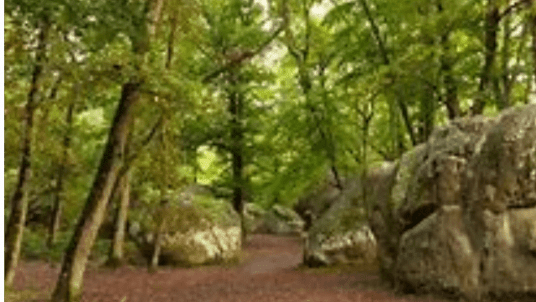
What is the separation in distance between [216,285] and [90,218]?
6.18 metres

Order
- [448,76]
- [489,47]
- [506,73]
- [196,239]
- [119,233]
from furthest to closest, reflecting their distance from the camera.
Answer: [196,239] < [119,233] < [448,76] < [506,73] < [489,47]

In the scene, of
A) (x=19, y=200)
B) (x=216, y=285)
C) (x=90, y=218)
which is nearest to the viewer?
(x=90, y=218)

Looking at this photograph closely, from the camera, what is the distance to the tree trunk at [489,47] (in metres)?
19.7

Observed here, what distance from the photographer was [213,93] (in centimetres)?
2317

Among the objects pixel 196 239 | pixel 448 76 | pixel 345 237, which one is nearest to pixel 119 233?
pixel 196 239

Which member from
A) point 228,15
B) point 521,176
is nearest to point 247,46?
point 228,15

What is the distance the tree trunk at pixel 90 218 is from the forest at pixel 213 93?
38 mm

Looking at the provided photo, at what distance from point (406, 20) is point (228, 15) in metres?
12.2

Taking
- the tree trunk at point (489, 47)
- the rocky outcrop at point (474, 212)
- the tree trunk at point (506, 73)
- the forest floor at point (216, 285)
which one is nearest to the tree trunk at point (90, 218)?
the forest floor at point (216, 285)

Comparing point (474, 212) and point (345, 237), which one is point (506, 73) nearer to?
point (345, 237)

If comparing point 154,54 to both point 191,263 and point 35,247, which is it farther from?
point 35,247

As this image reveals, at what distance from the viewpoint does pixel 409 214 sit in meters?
16.7

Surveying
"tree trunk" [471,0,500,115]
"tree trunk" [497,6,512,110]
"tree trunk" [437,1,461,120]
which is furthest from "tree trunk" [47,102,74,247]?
"tree trunk" [497,6,512,110]

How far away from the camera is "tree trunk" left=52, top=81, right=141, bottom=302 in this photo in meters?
13.9
